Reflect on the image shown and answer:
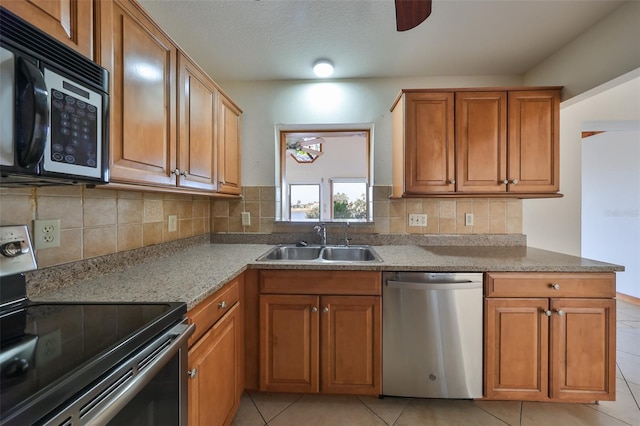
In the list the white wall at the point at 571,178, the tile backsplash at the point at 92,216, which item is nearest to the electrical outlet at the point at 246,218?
the tile backsplash at the point at 92,216

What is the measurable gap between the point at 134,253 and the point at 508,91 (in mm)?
2605

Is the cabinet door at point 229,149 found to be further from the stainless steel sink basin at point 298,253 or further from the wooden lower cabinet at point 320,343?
the wooden lower cabinet at point 320,343

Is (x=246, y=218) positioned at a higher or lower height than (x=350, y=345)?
higher

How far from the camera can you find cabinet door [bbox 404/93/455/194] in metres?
1.81

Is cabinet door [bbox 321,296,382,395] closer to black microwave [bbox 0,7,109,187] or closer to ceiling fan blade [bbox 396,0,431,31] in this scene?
black microwave [bbox 0,7,109,187]

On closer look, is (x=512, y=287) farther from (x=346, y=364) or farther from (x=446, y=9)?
(x=446, y=9)

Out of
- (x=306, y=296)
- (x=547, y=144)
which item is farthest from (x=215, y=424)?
(x=547, y=144)

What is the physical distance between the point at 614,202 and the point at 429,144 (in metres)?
3.47

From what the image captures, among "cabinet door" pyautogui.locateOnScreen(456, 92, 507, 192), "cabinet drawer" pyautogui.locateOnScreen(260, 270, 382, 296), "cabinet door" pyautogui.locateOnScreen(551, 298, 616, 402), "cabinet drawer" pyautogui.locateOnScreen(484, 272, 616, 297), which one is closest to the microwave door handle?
"cabinet drawer" pyautogui.locateOnScreen(260, 270, 382, 296)

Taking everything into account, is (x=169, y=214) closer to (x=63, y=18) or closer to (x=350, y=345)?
(x=63, y=18)

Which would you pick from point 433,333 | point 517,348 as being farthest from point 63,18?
point 517,348

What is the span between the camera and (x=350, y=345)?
151 centimetres

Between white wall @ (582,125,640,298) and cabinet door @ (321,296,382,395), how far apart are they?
390 cm

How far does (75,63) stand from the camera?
731mm
